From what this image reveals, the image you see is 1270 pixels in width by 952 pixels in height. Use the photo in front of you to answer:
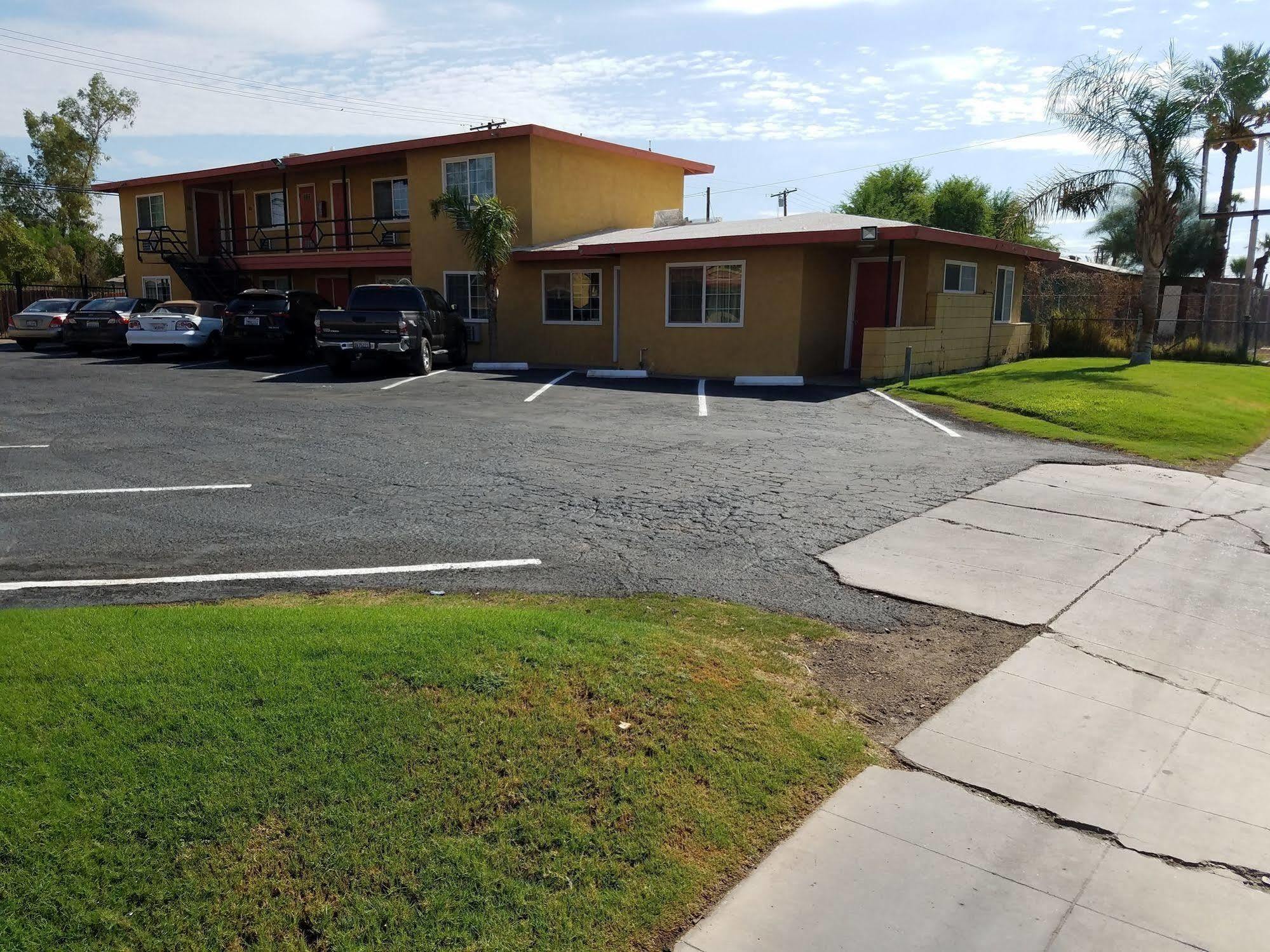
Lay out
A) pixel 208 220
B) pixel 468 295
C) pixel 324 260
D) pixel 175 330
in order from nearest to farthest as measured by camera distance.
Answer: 1. pixel 175 330
2. pixel 468 295
3. pixel 324 260
4. pixel 208 220

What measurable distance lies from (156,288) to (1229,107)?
37811 millimetres

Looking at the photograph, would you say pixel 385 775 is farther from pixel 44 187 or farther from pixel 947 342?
pixel 44 187

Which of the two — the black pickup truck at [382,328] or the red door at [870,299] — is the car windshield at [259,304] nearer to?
the black pickup truck at [382,328]

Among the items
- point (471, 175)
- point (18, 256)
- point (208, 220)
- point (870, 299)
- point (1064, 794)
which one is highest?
point (471, 175)

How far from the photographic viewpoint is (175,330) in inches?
928

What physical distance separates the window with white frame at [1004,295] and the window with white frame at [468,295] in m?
13.0

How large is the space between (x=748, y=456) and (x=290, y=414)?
7194 millimetres

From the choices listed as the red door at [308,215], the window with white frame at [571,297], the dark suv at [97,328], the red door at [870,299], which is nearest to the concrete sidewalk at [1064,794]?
the red door at [870,299]

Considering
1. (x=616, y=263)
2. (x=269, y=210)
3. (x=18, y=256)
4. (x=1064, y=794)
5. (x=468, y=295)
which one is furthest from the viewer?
(x=18, y=256)

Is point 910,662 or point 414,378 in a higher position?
point 414,378

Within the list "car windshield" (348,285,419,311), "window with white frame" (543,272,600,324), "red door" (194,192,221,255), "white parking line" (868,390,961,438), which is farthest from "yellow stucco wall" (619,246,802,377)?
"red door" (194,192,221,255)

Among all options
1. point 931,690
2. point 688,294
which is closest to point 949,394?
point 688,294

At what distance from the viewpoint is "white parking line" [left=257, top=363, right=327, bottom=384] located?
62.9 ft

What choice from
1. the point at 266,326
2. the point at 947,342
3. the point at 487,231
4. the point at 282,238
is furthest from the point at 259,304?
the point at 947,342
